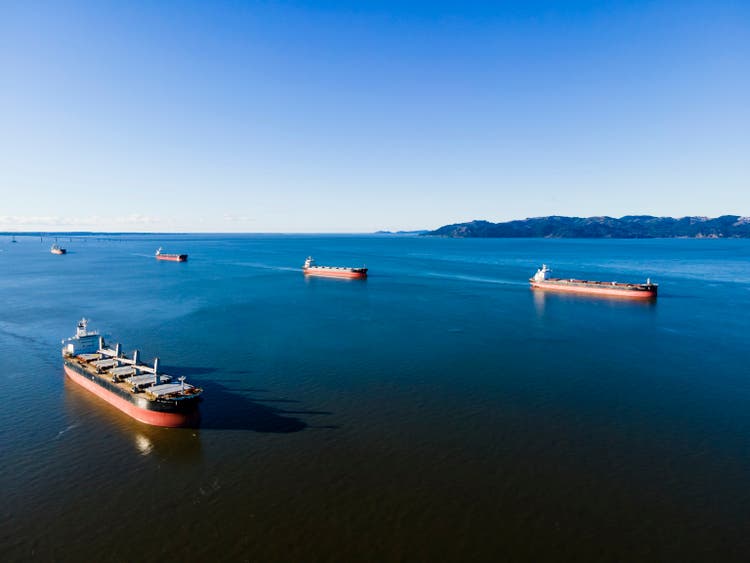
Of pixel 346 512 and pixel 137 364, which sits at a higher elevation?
pixel 137 364

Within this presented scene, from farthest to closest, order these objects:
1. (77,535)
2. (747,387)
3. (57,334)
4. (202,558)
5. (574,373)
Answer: (57,334) < (574,373) < (747,387) < (77,535) < (202,558)

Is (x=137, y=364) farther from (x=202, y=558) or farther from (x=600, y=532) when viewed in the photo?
(x=600, y=532)

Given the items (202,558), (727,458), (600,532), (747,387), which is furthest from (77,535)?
(747,387)

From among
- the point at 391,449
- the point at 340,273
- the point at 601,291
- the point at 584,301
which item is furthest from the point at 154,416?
the point at 340,273

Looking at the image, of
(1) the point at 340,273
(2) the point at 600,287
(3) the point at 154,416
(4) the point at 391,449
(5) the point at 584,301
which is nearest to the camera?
(4) the point at 391,449

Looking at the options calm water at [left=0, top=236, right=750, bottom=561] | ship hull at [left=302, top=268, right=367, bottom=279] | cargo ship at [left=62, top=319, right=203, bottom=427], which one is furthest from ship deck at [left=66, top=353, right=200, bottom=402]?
ship hull at [left=302, top=268, right=367, bottom=279]

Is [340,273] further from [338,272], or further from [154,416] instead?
[154,416]

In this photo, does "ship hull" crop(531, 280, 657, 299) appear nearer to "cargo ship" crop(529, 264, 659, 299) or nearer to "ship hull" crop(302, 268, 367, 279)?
"cargo ship" crop(529, 264, 659, 299)

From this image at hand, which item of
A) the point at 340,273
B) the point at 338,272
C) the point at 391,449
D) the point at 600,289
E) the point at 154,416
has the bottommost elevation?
the point at 391,449
